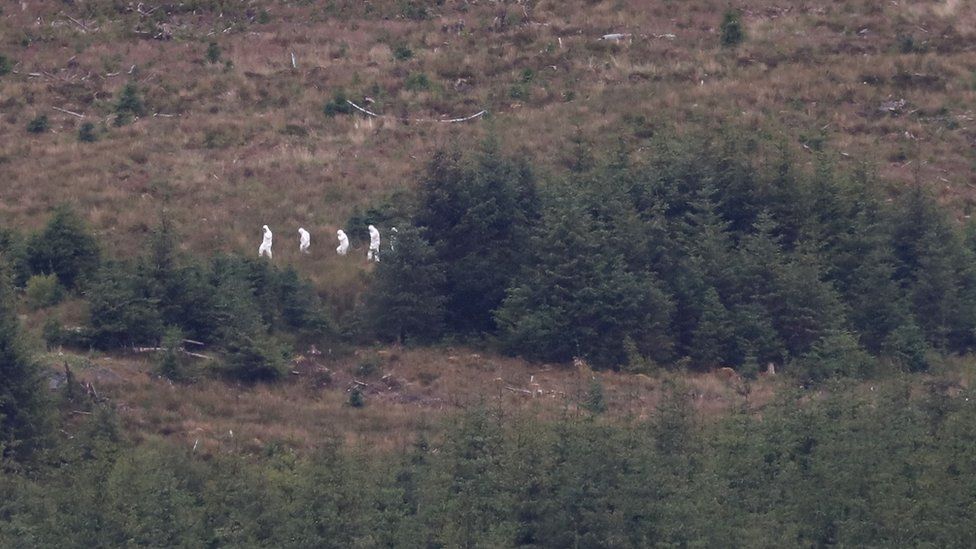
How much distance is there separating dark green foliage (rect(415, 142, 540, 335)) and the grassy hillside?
2.06 m

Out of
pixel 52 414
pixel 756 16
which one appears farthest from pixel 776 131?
pixel 52 414

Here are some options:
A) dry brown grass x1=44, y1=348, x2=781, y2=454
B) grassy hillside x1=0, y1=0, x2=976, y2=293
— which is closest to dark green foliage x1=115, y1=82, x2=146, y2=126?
grassy hillside x1=0, y1=0, x2=976, y2=293

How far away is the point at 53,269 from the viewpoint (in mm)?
25797

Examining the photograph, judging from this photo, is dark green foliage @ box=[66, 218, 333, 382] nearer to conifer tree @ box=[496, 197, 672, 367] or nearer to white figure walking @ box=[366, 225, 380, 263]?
white figure walking @ box=[366, 225, 380, 263]

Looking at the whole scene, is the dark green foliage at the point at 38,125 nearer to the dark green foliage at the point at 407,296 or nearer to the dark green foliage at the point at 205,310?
the dark green foliage at the point at 205,310

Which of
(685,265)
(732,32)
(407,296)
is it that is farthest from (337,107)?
(685,265)

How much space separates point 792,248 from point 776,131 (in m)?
5.92

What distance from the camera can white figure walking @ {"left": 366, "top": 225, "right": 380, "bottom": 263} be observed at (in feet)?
89.5

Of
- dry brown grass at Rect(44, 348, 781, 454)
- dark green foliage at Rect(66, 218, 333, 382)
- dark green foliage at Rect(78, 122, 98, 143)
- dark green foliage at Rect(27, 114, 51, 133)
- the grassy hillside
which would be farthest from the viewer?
dark green foliage at Rect(27, 114, 51, 133)

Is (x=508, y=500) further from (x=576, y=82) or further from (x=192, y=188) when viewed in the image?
(x=576, y=82)

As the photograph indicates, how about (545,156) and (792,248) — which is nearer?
(792,248)

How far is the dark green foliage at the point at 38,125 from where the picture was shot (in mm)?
33906

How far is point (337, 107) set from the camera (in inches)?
1384

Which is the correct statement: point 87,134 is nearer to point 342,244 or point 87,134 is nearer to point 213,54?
point 213,54
